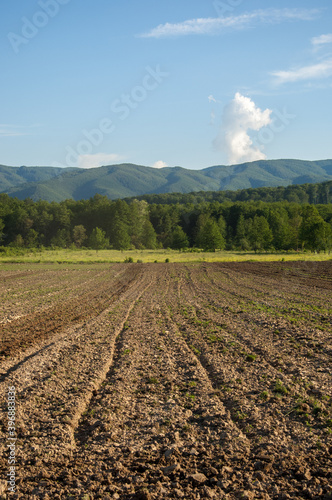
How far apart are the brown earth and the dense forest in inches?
3154

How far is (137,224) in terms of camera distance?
12256 cm

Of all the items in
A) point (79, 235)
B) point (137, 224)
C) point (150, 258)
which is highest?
point (137, 224)

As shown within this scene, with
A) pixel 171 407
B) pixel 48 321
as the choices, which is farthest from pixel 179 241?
pixel 171 407

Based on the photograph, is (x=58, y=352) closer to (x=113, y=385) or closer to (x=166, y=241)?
(x=113, y=385)

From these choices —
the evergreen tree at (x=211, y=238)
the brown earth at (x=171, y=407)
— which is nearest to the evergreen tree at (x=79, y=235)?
the evergreen tree at (x=211, y=238)

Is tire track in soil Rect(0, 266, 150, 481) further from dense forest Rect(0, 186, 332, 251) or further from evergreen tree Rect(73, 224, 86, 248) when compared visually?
evergreen tree Rect(73, 224, 86, 248)

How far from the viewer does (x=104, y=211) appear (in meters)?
128

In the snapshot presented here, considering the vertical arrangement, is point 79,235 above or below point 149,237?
above

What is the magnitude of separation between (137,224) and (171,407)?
379ft

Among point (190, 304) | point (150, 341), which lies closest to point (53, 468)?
point (150, 341)

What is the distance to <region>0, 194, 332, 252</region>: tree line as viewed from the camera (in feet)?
323

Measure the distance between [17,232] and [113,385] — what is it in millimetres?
119542

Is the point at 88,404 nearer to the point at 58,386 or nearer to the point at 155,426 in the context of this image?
the point at 58,386

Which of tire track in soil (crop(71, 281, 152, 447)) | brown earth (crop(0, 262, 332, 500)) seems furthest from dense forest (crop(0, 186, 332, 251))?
tire track in soil (crop(71, 281, 152, 447))
